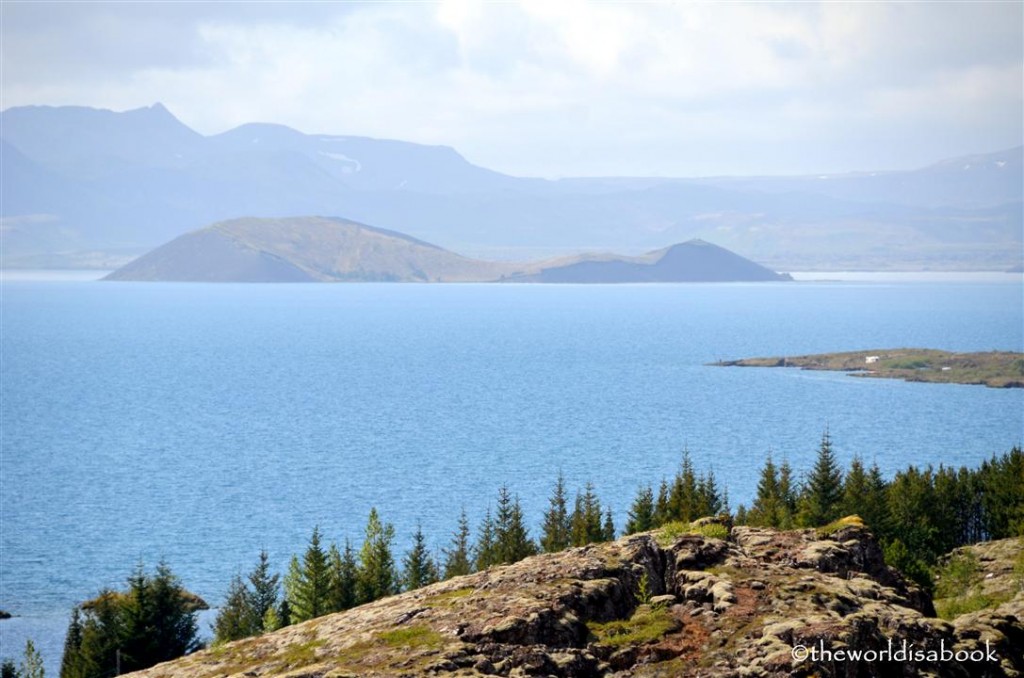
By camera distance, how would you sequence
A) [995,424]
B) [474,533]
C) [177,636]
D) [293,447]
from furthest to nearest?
[995,424] → [293,447] → [474,533] → [177,636]

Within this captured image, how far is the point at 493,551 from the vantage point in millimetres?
86875

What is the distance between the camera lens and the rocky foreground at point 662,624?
32125mm

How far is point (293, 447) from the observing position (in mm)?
170875

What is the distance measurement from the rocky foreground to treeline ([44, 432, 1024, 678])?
1006 inches

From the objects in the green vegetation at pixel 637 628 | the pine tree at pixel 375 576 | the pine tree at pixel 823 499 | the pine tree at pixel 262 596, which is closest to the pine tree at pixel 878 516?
the pine tree at pixel 823 499

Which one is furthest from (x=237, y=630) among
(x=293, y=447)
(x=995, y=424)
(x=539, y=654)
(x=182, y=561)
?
(x=995, y=424)

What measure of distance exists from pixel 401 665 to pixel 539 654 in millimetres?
4076

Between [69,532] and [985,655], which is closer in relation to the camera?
[985,655]

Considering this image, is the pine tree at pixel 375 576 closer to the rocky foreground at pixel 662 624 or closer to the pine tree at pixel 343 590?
the pine tree at pixel 343 590

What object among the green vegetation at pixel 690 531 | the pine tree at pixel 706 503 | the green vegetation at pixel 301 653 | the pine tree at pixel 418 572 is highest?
the green vegetation at pixel 690 531

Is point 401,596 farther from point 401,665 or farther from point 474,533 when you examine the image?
point 474,533

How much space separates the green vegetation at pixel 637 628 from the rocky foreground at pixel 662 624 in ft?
0.21

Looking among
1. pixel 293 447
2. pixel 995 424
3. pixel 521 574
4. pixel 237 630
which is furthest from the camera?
pixel 995 424

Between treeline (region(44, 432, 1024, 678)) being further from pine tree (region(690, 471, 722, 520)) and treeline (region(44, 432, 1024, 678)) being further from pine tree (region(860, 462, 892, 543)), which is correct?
pine tree (region(690, 471, 722, 520))
